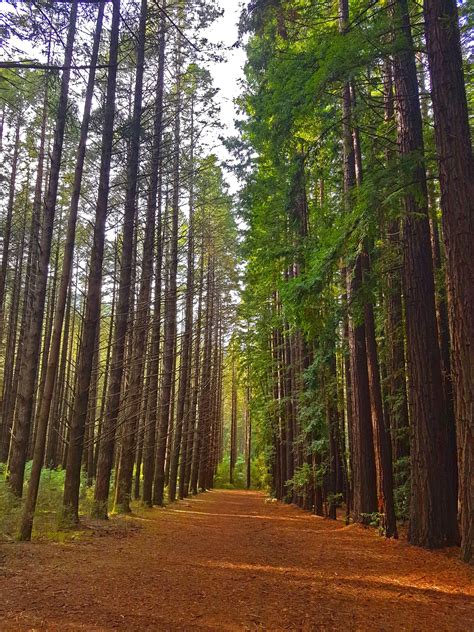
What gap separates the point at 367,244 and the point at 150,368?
30.9ft

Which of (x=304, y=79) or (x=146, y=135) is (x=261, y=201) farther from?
(x=304, y=79)

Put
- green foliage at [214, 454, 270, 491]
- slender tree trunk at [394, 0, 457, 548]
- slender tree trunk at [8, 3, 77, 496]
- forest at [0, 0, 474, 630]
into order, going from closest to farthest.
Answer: forest at [0, 0, 474, 630], slender tree trunk at [394, 0, 457, 548], slender tree trunk at [8, 3, 77, 496], green foliage at [214, 454, 270, 491]

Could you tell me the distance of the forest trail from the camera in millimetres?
3930

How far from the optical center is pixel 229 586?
200 inches

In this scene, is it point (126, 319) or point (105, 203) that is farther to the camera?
point (126, 319)

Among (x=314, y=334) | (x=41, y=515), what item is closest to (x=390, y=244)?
(x=314, y=334)

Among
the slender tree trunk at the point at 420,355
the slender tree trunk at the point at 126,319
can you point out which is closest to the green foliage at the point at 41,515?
the slender tree trunk at the point at 126,319

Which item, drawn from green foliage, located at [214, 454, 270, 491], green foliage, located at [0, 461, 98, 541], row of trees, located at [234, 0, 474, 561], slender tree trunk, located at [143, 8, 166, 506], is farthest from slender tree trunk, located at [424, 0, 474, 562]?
green foliage, located at [214, 454, 270, 491]

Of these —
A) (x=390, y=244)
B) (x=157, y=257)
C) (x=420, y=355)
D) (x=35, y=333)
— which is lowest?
(x=420, y=355)

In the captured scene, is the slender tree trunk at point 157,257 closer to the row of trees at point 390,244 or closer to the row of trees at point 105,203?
the row of trees at point 105,203

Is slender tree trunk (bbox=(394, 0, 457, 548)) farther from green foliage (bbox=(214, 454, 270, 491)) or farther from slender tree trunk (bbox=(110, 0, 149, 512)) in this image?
green foliage (bbox=(214, 454, 270, 491))

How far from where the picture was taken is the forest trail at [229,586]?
3.93 m

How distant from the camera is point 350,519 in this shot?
12250 millimetres

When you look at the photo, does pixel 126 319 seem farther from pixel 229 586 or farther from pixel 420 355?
pixel 229 586
